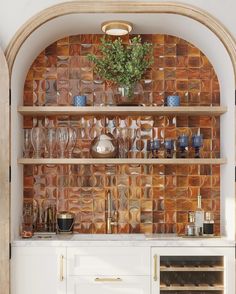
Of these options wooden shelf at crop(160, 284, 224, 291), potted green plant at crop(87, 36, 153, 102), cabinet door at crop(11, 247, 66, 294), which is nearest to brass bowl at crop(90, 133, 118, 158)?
potted green plant at crop(87, 36, 153, 102)

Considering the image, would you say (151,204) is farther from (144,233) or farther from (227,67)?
(227,67)

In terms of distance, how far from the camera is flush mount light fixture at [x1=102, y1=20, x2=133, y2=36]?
3729 mm

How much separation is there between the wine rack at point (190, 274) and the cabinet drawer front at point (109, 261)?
0.45 feet

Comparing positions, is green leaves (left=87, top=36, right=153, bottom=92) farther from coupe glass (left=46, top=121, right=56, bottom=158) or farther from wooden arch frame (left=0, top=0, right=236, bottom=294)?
coupe glass (left=46, top=121, right=56, bottom=158)

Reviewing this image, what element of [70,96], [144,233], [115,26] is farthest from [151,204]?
[115,26]

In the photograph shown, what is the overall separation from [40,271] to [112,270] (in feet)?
1.57

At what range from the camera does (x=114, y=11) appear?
3.55 meters

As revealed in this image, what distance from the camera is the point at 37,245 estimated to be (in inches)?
142

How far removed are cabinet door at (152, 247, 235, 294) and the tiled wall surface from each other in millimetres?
445

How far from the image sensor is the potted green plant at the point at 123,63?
3.80 m

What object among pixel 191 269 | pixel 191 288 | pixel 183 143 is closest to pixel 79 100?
pixel 183 143

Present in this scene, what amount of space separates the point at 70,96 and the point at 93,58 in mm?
403

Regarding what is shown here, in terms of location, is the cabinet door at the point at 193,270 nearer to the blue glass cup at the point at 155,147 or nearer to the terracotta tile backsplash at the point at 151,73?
the blue glass cup at the point at 155,147

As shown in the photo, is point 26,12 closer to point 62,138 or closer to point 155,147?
point 62,138
